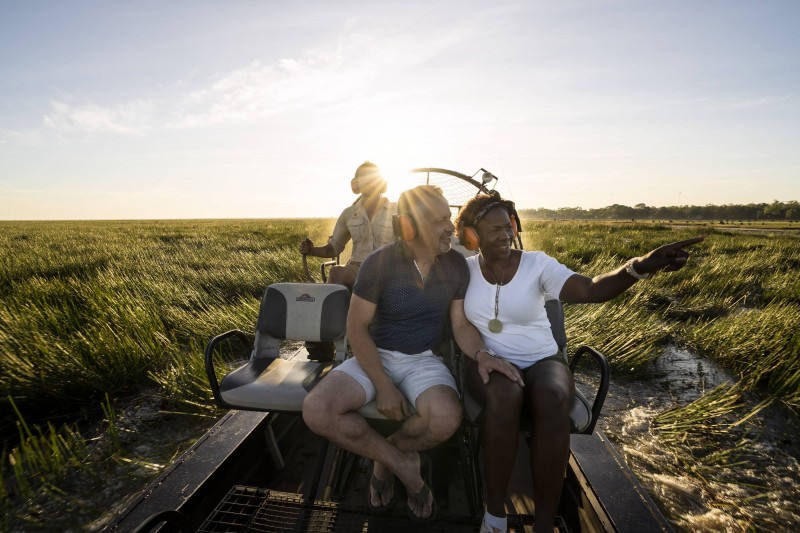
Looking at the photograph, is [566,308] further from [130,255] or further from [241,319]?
[130,255]

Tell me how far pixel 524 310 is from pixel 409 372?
2.78 feet

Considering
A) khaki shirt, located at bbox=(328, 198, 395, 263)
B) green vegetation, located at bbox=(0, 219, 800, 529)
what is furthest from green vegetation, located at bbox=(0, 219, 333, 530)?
khaki shirt, located at bbox=(328, 198, 395, 263)

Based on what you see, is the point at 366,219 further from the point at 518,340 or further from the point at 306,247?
the point at 518,340

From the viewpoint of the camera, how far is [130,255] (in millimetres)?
13008

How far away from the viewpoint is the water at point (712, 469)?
2.67m

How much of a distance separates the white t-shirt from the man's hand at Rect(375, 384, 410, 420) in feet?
2.29

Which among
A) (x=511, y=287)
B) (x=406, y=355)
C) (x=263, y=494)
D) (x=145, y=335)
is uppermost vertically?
(x=511, y=287)

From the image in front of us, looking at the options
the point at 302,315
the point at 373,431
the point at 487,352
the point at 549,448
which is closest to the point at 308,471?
the point at 373,431

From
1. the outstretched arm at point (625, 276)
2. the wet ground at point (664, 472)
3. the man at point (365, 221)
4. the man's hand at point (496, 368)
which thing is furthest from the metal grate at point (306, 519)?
the man at point (365, 221)

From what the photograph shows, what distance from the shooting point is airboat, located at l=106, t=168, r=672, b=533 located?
86.3 inches

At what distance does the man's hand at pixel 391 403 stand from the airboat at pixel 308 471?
10 centimetres

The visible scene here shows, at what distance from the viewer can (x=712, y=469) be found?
3.11m

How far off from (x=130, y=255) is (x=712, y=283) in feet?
53.1

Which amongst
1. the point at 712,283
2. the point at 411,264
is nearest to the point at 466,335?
the point at 411,264
